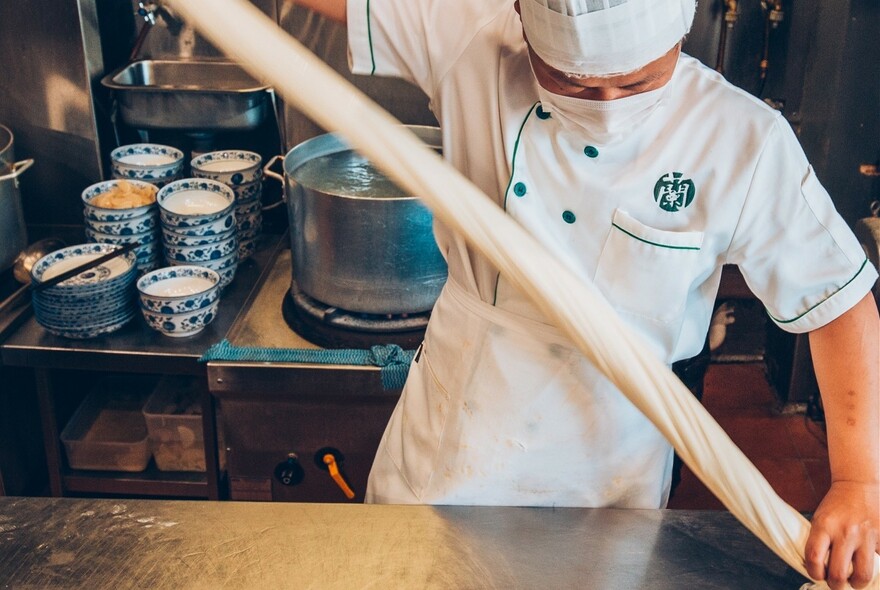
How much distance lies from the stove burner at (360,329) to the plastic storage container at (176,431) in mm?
416

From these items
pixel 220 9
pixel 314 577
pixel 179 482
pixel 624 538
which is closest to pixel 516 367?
pixel 624 538

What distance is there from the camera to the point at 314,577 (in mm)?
1116

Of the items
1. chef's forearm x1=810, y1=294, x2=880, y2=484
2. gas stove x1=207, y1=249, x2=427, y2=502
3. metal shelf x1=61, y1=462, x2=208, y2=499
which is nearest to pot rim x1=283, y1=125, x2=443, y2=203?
gas stove x1=207, y1=249, x2=427, y2=502

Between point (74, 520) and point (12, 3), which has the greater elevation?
point (12, 3)

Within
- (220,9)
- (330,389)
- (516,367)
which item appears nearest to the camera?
(220,9)

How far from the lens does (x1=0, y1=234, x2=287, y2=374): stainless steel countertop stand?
2.01m

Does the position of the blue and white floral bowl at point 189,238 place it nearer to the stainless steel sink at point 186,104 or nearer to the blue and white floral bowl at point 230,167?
the blue and white floral bowl at point 230,167

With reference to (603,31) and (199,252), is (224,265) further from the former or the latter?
(603,31)

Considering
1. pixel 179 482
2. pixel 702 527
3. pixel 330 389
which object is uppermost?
pixel 702 527

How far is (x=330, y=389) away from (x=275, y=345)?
177 mm

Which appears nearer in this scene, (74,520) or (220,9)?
(220,9)

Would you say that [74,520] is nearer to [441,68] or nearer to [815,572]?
[441,68]

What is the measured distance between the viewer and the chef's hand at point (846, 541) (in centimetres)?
105

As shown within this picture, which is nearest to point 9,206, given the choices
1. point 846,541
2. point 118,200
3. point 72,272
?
point 118,200
